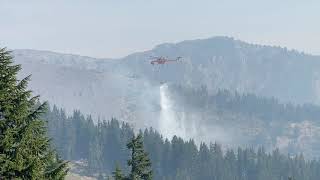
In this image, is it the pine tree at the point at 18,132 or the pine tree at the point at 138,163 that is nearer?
the pine tree at the point at 18,132

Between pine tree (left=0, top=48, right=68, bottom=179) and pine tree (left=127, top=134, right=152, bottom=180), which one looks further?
pine tree (left=127, top=134, right=152, bottom=180)

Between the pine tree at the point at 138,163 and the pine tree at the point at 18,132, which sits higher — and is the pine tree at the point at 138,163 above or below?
below

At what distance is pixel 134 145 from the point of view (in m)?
39.9

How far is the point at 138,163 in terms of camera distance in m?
39.6

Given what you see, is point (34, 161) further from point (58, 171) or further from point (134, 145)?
point (134, 145)

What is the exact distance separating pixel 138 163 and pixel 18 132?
1635 cm

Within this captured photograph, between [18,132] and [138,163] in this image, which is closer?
[18,132]

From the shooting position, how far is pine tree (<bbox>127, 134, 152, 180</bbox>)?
129 ft

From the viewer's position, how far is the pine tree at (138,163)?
3938 cm

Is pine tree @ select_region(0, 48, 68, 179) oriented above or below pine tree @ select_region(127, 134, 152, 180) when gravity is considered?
above

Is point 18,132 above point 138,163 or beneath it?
above

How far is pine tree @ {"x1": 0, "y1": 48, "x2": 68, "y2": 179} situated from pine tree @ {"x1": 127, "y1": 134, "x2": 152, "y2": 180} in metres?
14.8

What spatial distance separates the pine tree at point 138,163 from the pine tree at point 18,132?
48.5ft

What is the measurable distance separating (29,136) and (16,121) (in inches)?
29.9
